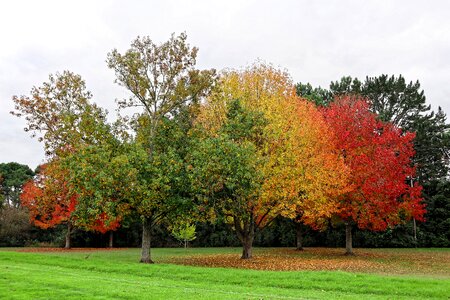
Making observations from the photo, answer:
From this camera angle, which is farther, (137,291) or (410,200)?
(410,200)

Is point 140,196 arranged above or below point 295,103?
below

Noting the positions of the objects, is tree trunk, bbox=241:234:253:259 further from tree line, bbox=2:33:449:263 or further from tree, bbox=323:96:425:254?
tree, bbox=323:96:425:254

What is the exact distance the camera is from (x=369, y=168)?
1367 inches

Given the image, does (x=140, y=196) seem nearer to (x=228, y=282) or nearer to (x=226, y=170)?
(x=226, y=170)

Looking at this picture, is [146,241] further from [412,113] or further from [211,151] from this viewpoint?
[412,113]

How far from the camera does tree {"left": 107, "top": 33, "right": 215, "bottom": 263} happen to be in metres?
27.9

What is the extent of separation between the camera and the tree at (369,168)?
113ft

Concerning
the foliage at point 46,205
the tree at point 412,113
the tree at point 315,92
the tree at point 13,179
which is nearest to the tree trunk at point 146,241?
the foliage at point 46,205

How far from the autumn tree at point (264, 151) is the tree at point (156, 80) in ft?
7.74

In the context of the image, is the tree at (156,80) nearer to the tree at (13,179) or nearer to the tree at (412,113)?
the tree at (412,113)

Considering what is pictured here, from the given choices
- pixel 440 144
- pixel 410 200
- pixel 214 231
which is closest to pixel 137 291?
pixel 410 200

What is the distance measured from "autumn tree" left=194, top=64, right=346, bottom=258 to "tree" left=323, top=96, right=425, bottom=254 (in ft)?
7.52

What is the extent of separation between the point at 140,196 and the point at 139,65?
28.2ft

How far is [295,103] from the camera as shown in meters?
32.7
